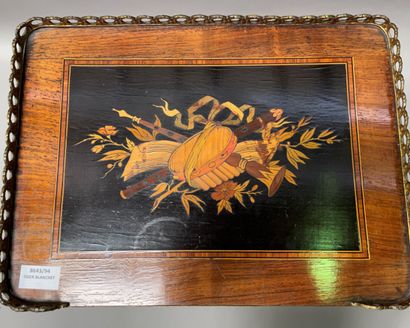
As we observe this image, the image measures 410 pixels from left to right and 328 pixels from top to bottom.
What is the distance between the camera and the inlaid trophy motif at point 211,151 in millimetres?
1271

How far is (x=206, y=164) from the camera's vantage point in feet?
4.24

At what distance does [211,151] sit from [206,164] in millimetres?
48

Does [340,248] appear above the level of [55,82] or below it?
below

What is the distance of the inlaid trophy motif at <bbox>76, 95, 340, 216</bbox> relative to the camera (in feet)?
4.17

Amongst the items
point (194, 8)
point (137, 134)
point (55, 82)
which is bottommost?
point (137, 134)

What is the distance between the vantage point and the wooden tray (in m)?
1.21

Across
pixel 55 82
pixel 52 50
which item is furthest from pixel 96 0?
pixel 55 82

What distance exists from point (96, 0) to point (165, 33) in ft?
1.34

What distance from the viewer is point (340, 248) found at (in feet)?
4.01

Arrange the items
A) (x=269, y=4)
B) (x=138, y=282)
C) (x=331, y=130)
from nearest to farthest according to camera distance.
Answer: (x=138, y=282)
(x=331, y=130)
(x=269, y=4)

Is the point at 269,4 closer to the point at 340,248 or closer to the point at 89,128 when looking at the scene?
the point at 89,128

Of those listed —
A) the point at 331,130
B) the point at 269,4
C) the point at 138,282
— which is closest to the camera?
the point at 138,282

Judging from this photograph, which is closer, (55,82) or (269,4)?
(55,82)

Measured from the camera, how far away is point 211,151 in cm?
130
